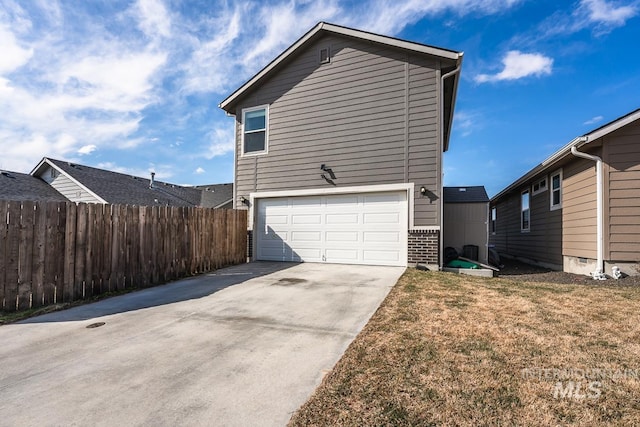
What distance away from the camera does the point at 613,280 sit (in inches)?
274

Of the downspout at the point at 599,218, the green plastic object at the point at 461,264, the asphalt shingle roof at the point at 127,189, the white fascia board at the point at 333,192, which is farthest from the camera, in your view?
the asphalt shingle roof at the point at 127,189

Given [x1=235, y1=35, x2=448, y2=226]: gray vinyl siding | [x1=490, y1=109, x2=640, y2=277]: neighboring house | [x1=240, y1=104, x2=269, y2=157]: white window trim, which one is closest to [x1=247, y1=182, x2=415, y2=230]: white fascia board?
[x1=235, y1=35, x2=448, y2=226]: gray vinyl siding

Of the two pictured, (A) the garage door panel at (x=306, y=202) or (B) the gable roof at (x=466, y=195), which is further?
(B) the gable roof at (x=466, y=195)

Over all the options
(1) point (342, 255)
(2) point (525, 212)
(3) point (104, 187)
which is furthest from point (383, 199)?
(3) point (104, 187)

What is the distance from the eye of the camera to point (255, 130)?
10.6m

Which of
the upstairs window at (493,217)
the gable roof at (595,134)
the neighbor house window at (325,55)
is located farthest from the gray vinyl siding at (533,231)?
the neighbor house window at (325,55)

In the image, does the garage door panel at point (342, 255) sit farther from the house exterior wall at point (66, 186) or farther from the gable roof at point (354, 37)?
the house exterior wall at point (66, 186)

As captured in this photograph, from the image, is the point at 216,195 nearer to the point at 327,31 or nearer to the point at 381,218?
the point at 327,31

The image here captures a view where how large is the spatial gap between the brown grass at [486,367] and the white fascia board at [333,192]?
4013 mm

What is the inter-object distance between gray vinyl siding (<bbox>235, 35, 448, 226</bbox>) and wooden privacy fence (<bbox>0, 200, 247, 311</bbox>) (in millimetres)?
3206

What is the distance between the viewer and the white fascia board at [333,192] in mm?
8328

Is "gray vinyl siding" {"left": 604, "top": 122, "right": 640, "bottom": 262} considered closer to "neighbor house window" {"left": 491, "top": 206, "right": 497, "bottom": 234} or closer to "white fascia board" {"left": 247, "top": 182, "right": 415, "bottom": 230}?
"white fascia board" {"left": 247, "top": 182, "right": 415, "bottom": 230}

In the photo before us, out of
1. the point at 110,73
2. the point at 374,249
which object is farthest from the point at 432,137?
the point at 110,73

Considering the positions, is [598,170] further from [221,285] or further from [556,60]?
[221,285]
